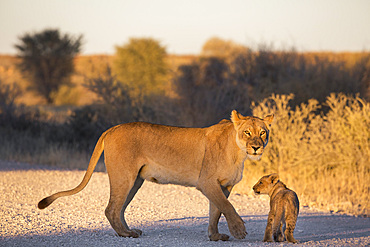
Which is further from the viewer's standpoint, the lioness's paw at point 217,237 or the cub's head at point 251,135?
the lioness's paw at point 217,237

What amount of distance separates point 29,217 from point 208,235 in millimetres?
2748

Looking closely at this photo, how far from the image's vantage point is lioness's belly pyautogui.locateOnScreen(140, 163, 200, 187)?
6898 mm

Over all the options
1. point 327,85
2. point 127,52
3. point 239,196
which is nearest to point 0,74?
point 127,52

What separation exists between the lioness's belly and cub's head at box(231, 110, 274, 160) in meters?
0.74

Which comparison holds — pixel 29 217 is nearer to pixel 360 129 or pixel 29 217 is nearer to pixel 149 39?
pixel 360 129

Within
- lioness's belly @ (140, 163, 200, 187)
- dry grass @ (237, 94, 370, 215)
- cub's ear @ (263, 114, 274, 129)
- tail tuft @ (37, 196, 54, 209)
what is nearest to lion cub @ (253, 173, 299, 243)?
cub's ear @ (263, 114, 274, 129)

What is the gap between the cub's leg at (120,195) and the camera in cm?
677

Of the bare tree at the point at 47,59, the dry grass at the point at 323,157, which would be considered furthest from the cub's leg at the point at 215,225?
the bare tree at the point at 47,59

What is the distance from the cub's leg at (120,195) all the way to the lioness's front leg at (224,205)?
89cm

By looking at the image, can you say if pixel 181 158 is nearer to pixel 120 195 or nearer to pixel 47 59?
pixel 120 195

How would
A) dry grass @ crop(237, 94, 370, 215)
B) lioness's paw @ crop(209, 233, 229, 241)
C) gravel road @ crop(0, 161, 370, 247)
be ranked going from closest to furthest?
gravel road @ crop(0, 161, 370, 247) → lioness's paw @ crop(209, 233, 229, 241) → dry grass @ crop(237, 94, 370, 215)

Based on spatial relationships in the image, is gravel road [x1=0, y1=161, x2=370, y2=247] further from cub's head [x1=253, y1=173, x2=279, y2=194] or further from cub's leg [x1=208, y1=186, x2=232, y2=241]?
cub's head [x1=253, y1=173, x2=279, y2=194]

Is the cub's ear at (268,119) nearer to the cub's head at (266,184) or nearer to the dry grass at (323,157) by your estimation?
the cub's head at (266,184)

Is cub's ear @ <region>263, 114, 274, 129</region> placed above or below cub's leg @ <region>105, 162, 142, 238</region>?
above
